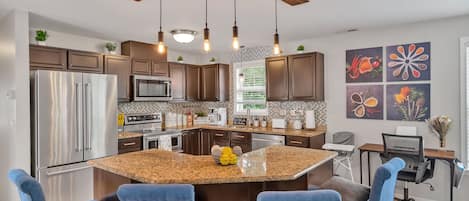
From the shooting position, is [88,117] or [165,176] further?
[88,117]

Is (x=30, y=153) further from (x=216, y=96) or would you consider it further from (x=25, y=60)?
(x=216, y=96)

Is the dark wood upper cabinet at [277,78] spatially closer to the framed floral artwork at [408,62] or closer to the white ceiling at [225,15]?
the white ceiling at [225,15]

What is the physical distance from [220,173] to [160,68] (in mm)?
3709

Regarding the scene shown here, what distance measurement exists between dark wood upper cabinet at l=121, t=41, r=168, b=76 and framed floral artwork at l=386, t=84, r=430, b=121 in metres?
3.77

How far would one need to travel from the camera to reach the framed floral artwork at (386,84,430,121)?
3.97 m

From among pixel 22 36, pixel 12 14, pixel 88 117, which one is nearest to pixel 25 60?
pixel 22 36

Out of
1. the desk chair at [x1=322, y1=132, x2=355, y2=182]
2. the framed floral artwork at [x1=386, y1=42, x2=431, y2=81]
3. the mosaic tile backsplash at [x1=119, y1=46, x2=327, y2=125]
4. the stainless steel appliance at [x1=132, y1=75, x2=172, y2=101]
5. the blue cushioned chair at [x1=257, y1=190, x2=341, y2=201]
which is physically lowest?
the desk chair at [x1=322, y1=132, x2=355, y2=182]

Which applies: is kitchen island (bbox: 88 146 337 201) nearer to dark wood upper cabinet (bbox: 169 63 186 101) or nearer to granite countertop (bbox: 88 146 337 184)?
granite countertop (bbox: 88 146 337 184)

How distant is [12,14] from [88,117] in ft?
4.71

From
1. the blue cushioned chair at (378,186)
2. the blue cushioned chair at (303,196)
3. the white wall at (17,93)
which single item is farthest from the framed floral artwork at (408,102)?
the white wall at (17,93)

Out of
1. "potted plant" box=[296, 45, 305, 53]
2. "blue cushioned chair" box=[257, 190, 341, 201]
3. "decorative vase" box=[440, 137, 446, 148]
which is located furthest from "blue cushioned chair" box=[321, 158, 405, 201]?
"potted plant" box=[296, 45, 305, 53]

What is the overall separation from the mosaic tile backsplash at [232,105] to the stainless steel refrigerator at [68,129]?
119 cm

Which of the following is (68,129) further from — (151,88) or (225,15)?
(225,15)

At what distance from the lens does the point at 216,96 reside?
235 inches
